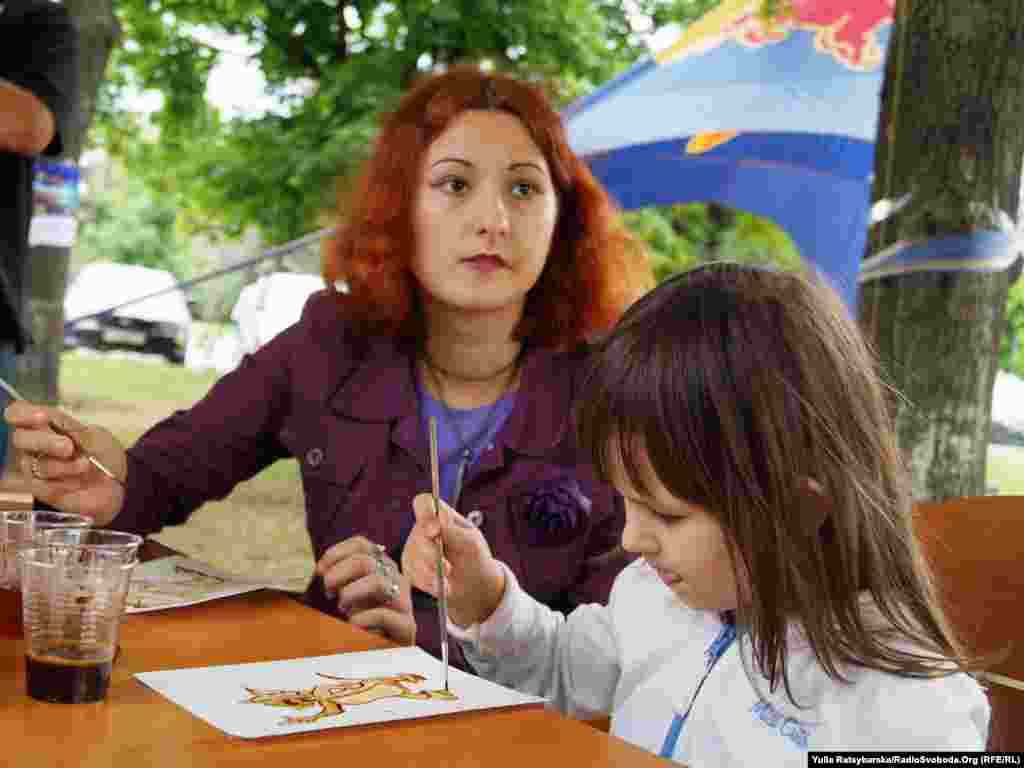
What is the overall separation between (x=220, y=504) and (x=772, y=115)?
3.60 metres

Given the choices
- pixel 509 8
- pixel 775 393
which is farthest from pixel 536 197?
pixel 509 8

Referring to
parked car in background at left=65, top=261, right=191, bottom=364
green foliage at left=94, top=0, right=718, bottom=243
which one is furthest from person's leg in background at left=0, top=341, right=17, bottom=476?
parked car in background at left=65, top=261, right=191, bottom=364

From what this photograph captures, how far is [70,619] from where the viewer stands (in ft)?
3.68

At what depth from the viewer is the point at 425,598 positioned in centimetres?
204

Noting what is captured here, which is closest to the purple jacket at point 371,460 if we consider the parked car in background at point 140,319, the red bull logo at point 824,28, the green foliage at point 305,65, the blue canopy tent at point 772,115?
the blue canopy tent at point 772,115

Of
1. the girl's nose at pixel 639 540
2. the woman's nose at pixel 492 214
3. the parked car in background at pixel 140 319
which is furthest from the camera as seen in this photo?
the parked car in background at pixel 140 319

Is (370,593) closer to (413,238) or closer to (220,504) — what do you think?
(413,238)

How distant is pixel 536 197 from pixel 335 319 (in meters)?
0.40

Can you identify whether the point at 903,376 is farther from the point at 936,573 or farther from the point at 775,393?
the point at 775,393

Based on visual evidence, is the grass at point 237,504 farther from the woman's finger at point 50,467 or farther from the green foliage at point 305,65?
the woman's finger at point 50,467

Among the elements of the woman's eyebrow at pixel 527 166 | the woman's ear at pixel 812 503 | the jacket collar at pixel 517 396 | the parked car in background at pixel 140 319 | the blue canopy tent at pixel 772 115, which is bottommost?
the woman's ear at pixel 812 503

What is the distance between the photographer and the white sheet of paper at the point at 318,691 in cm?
110

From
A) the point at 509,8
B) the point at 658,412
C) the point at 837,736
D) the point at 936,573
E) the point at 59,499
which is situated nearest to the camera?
the point at 837,736

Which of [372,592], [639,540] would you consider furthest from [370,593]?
[639,540]
